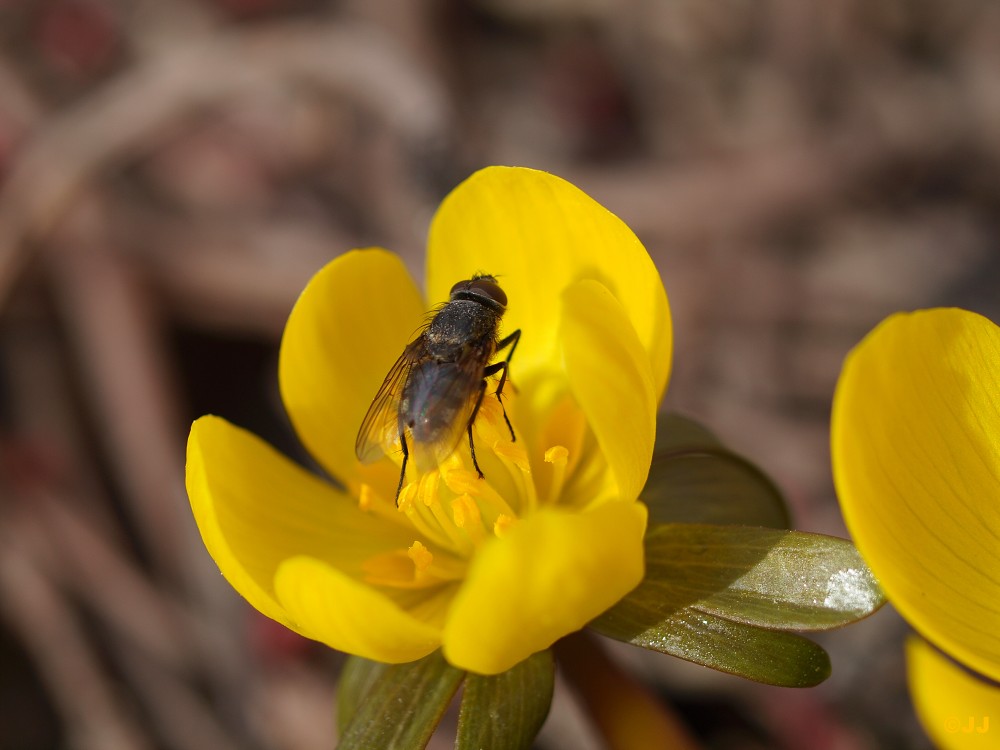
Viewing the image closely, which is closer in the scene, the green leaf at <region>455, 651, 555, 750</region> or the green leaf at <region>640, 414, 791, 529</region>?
the green leaf at <region>455, 651, 555, 750</region>

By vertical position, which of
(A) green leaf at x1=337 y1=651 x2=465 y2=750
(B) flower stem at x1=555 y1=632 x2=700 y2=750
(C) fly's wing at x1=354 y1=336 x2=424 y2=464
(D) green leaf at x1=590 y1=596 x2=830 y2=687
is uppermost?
(C) fly's wing at x1=354 y1=336 x2=424 y2=464

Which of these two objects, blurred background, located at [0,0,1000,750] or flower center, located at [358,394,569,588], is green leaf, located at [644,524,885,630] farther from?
blurred background, located at [0,0,1000,750]

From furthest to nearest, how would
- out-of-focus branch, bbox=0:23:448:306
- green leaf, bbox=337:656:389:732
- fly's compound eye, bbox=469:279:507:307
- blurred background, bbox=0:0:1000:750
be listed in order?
out-of-focus branch, bbox=0:23:448:306 < blurred background, bbox=0:0:1000:750 < fly's compound eye, bbox=469:279:507:307 < green leaf, bbox=337:656:389:732

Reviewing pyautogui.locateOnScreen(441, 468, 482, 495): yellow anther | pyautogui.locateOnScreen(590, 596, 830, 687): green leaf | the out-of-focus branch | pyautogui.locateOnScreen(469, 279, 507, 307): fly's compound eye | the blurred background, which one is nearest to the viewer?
pyautogui.locateOnScreen(590, 596, 830, 687): green leaf

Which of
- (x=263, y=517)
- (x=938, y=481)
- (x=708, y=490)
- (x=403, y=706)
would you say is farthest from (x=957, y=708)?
(x=263, y=517)

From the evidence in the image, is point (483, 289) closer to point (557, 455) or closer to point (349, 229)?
point (557, 455)

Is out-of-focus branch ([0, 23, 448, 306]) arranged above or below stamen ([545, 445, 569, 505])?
above

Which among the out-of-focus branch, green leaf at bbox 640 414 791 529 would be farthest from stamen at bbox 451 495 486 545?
the out-of-focus branch

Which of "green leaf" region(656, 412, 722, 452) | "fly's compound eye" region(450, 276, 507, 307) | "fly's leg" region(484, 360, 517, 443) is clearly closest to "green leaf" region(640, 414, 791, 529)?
"green leaf" region(656, 412, 722, 452)
